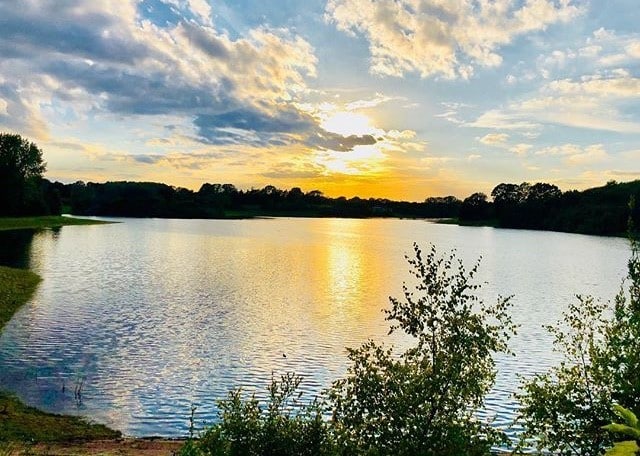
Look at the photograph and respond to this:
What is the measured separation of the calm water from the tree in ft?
175

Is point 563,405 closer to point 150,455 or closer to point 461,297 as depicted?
point 461,297

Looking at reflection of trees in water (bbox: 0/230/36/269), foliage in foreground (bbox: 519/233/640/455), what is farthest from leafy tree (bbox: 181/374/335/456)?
reflection of trees in water (bbox: 0/230/36/269)

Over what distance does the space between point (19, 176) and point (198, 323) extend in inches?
5077

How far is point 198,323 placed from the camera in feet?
156

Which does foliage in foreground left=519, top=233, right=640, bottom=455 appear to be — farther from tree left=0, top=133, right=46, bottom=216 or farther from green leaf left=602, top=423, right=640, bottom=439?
tree left=0, top=133, right=46, bottom=216

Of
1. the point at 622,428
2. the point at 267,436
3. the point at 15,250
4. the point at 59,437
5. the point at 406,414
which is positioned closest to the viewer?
the point at 622,428

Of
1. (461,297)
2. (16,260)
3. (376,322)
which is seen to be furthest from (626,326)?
(16,260)

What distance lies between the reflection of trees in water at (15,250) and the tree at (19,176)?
83.6ft

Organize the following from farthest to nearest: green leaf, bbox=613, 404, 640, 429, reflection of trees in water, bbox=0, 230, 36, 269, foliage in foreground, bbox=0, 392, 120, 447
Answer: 1. reflection of trees in water, bbox=0, 230, 36, 269
2. foliage in foreground, bbox=0, 392, 120, 447
3. green leaf, bbox=613, 404, 640, 429

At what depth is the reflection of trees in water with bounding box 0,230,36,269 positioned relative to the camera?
76250mm

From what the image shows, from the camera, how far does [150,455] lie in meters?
21.2

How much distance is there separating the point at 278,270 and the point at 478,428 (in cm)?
7119

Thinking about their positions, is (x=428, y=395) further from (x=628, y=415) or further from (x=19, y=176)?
(x=19, y=176)

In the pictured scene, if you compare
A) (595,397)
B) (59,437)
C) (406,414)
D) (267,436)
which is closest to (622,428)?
(406,414)
